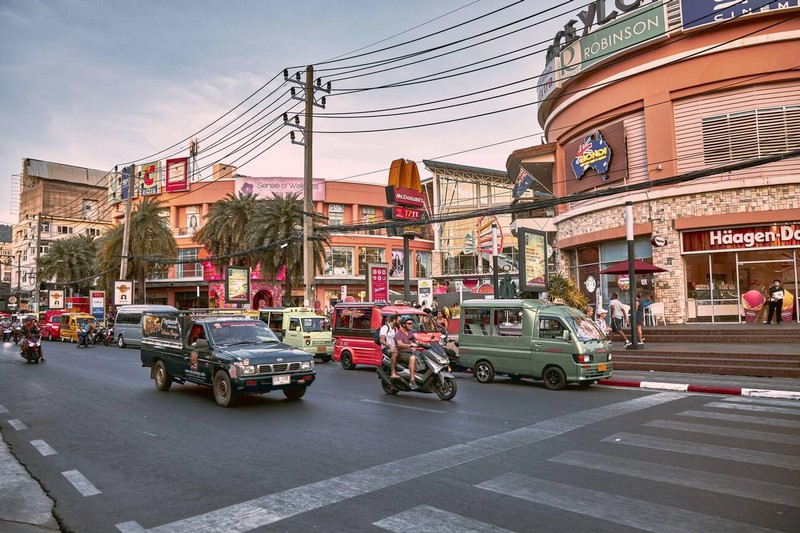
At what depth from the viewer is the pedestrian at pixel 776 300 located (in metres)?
20.5

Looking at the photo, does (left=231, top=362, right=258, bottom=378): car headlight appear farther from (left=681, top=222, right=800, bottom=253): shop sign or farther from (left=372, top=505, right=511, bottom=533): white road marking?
(left=681, top=222, right=800, bottom=253): shop sign

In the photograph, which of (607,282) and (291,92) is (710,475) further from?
(291,92)

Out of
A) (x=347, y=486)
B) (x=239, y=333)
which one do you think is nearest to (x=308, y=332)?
(x=239, y=333)

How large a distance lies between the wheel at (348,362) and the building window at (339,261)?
38736 millimetres

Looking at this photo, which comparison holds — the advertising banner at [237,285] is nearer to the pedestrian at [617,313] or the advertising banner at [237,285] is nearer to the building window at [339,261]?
the building window at [339,261]

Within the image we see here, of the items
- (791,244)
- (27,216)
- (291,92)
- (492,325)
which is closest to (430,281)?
(291,92)

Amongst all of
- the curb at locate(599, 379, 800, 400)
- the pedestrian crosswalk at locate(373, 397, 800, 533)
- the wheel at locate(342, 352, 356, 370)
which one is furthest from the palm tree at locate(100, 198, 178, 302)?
the pedestrian crosswalk at locate(373, 397, 800, 533)

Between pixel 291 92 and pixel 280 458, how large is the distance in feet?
72.2

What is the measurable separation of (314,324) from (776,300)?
17.4 metres

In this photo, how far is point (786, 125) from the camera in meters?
21.8

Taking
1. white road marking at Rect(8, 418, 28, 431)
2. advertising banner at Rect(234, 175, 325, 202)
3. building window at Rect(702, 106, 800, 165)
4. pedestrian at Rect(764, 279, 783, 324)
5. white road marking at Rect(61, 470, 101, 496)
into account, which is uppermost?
advertising banner at Rect(234, 175, 325, 202)

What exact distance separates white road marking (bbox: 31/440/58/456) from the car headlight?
3242mm

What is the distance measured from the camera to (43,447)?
8195 millimetres

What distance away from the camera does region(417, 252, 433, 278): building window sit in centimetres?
6309
